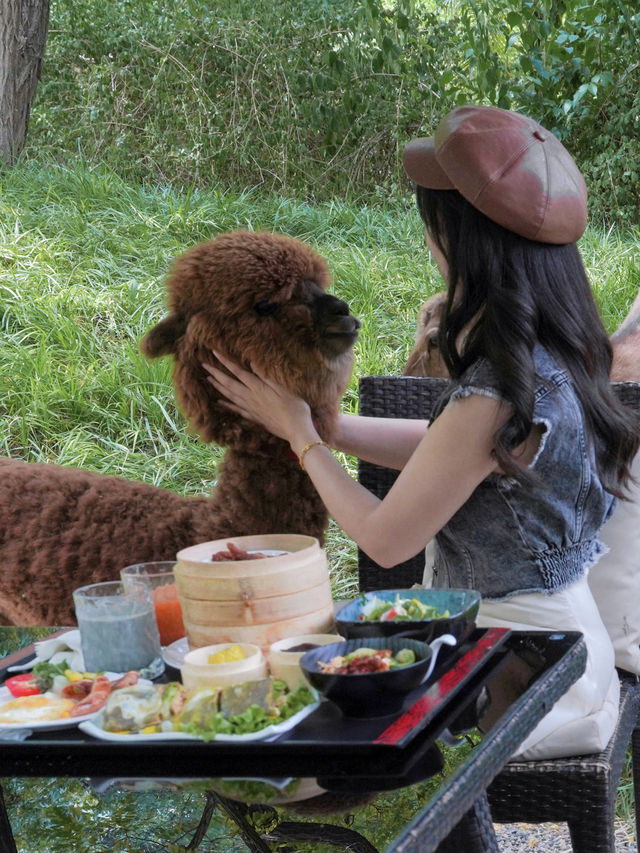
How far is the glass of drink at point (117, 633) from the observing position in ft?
4.38

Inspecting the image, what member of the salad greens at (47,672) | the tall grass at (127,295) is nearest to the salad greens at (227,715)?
the salad greens at (47,672)

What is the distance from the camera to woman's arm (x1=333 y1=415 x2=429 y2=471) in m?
2.29

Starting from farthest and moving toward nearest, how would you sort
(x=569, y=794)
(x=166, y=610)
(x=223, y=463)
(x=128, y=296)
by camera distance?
1. (x=128, y=296)
2. (x=223, y=463)
3. (x=569, y=794)
4. (x=166, y=610)

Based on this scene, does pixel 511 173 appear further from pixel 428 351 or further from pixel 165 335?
pixel 428 351

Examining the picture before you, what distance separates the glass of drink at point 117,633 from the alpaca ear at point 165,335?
894 millimetres

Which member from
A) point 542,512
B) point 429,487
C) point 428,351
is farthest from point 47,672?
point 428,351

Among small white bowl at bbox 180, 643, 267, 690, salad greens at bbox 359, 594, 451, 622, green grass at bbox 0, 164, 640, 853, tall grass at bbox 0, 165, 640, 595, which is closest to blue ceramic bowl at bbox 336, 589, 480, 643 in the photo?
salad greens at bbox 359, 594, 451, 622

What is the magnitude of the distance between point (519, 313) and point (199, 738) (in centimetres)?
101

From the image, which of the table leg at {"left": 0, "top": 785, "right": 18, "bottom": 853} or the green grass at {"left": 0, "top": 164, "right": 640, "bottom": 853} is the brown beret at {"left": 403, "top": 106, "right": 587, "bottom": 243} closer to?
the table leg at {"left": 0, "top": 785, "right": 18, "bottom": 853}

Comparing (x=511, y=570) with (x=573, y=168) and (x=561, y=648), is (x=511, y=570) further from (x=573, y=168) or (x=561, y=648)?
(x=573, y=168)

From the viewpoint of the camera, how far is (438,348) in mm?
2305

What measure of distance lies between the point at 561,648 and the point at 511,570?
0.40 metres

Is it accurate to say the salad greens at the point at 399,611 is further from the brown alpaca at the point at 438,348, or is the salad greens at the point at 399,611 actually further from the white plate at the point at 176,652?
the brown alpaca at the point at 438,348

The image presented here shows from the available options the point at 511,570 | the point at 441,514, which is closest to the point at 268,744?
the point at 441,514
